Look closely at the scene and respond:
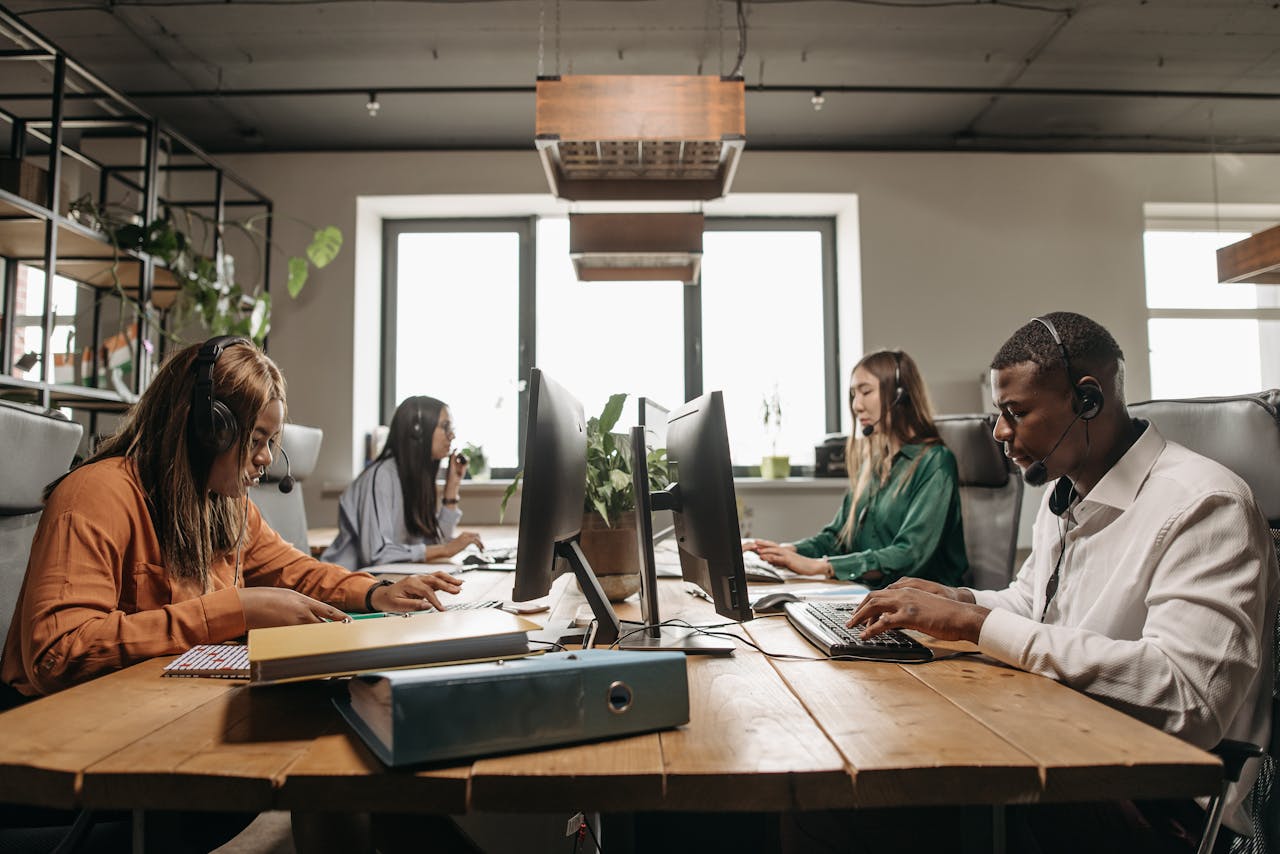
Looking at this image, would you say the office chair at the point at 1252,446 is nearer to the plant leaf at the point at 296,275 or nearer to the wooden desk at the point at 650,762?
the wooden desk at the point at 650,762

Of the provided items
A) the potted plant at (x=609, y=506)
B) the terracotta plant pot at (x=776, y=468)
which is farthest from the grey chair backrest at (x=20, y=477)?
the terracotta plant pot at (x=776, y=468)

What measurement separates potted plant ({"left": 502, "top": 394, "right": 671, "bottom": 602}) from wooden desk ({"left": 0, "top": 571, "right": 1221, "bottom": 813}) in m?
0.76

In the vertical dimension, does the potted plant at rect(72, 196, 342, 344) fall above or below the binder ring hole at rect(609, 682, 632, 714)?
above

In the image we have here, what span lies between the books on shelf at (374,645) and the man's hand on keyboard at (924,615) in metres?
0.50

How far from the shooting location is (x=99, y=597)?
3.35ft

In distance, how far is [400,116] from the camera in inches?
159

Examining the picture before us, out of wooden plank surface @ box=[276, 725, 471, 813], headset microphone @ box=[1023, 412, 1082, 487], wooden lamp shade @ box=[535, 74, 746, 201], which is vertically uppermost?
wooden lamp shade @ box=[535, 74, 746, 201]

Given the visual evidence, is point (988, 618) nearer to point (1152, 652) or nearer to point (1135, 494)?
point (1152, 652)

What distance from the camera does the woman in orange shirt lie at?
989 mm

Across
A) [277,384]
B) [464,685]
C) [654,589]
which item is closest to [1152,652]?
[654,589]

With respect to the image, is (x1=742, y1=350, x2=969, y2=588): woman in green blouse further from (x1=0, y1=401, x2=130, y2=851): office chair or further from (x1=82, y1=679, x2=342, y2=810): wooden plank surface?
(x1=0, y1=401, x2=130, y2=851): office chair

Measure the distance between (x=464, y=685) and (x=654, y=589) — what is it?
56 cm

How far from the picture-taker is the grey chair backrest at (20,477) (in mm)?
1178

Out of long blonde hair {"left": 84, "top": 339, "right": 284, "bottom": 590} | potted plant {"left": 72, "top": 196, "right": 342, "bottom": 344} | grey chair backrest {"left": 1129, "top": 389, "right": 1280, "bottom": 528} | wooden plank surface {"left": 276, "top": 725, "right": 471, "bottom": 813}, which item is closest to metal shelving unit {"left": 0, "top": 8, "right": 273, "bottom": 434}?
potted plant {"left": 72, "top": 196, "right": 342, "bottom": 344}
